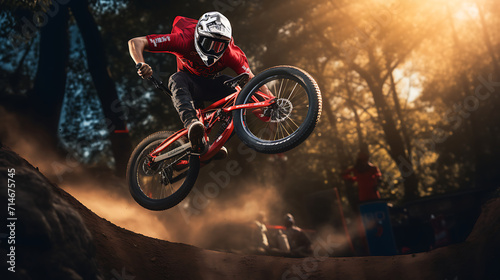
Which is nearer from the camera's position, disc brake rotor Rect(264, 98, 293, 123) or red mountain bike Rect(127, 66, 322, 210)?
red mountain bike Rect(127, 66, 322, 210)

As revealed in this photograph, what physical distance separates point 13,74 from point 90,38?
8.98 meters

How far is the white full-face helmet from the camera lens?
495 centimetres

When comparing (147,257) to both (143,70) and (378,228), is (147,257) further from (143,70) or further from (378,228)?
(378,228)

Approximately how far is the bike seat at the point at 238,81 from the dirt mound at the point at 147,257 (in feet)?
8.78

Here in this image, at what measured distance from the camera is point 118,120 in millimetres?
10516

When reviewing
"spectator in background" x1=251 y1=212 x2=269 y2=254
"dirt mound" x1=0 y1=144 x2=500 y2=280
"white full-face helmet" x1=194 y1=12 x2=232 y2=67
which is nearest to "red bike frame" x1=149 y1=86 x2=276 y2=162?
"white full-face helmet" x1=194 y1=12 x2=232 y2=67

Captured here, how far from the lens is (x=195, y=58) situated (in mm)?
5508

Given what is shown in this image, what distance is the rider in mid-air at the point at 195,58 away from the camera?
16.5 ft

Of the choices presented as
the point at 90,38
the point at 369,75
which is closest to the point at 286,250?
the point at 90,38

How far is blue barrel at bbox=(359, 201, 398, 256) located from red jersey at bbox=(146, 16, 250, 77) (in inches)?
248

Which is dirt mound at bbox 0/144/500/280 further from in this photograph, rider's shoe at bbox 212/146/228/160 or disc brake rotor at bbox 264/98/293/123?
disc brake rotor at bbox 264/98/293/123

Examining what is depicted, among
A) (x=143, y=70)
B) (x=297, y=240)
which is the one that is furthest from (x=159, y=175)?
(x=297, y=240)

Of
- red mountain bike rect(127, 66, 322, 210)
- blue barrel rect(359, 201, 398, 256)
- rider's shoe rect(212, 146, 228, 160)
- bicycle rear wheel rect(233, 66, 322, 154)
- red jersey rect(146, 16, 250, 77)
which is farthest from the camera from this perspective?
blue barrel rect(359, 201, 398, 256)

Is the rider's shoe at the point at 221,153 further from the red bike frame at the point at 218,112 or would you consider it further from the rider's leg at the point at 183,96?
the rider's leg at the point at 183,96
